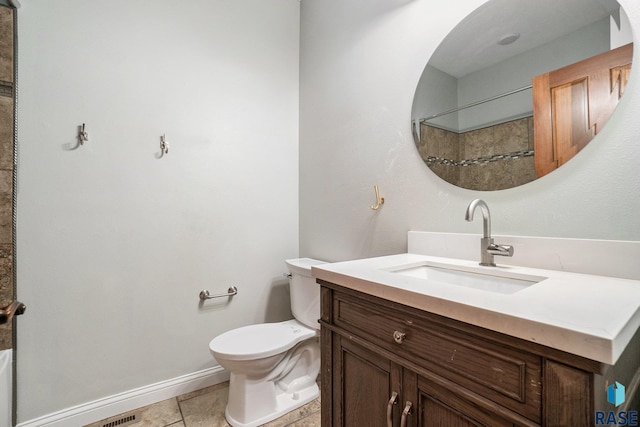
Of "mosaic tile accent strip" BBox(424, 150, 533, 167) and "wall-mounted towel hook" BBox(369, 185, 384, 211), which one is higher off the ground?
"mosaic tile accent strip" BBox(424, 150, 533, 167)

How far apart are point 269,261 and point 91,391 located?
45.2 inches

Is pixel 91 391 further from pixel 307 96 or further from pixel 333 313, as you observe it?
pixel 307 96

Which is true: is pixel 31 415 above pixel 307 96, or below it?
below

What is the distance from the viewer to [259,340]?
150 centimetres

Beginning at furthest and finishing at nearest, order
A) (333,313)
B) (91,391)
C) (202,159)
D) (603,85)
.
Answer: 1. (202,159)
2. (91,391)
3. (333,313)
4. (603,85)

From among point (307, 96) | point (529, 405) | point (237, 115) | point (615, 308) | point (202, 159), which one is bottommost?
point (529, 405)

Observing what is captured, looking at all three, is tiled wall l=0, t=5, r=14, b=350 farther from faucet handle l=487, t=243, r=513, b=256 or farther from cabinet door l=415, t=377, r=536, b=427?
faucet handle l=487, t=243, r=513, b=256

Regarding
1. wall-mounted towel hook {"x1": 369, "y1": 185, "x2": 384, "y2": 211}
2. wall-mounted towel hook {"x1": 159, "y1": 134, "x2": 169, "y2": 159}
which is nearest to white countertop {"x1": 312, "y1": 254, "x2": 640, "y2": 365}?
wall-mounted towel hook {"x1": 369, "y1": 185, "x2": 384, "y2": 211}

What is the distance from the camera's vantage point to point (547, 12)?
3.15 feet

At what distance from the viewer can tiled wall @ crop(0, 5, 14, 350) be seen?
123cm

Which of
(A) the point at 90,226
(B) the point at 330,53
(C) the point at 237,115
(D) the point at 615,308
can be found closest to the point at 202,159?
(C) the point at 237,115

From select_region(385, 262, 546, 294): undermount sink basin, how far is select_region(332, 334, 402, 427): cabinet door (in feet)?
0.96
